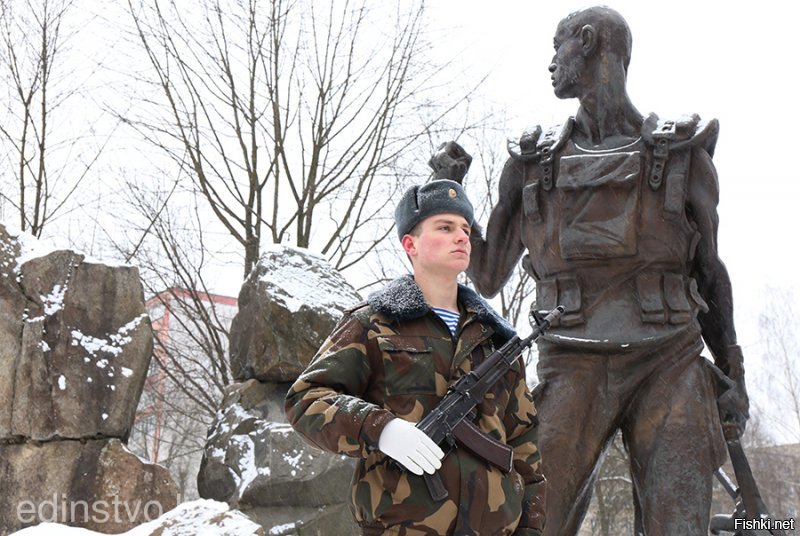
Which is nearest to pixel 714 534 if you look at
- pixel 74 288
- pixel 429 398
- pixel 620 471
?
pixel 429 398

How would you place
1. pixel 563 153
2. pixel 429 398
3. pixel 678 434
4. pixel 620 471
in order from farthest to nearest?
pixel 620 471 → pixel 563 153 → pixel 678 434 → pixel 429 398

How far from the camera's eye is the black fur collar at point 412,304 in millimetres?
2432

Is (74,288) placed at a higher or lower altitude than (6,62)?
lower

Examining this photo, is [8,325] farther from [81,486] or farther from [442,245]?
[442,245]

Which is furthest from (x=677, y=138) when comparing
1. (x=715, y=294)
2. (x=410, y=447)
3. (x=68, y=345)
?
(x=68, y=345)

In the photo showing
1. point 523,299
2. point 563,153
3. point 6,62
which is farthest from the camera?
point 523,299

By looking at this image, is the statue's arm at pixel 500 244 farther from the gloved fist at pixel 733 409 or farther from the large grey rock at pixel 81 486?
the large grey rock at pixel 81 486

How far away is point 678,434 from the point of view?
3.74 meters

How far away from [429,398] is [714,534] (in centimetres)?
262

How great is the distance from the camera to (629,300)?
3.93 m

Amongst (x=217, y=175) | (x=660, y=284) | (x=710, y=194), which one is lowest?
(x=660, y=284)

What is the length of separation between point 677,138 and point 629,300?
699 mm

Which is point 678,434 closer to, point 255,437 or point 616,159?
point 616,159

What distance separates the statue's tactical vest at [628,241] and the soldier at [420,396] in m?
1.39
